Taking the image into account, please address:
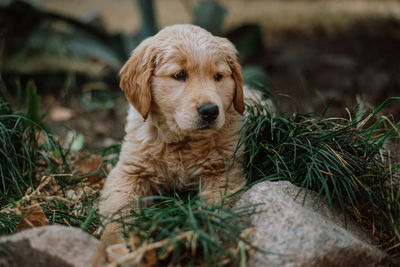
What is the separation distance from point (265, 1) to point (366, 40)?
255 cm

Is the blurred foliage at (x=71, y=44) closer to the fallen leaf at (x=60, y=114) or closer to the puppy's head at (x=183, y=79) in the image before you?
the fallen leaf at (x=60, y=114)

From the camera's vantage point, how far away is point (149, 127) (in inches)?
115

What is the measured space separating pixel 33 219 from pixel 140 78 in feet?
3.89

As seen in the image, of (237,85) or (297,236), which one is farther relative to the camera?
(237,85)

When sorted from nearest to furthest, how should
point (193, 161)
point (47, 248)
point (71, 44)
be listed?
1. point (47, 248)
2. point (193, 161)
3. point (71, 44)

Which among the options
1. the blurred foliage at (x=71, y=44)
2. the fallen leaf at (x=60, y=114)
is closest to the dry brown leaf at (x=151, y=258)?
the blurred foliage at (x=71, y=44)

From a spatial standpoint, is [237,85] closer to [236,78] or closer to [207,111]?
[236,78]

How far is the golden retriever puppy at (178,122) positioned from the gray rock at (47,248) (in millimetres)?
614

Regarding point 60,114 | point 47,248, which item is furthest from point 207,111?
point 60,114

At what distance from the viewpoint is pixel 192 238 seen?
6.41 feet

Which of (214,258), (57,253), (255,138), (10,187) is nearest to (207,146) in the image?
(255,138)

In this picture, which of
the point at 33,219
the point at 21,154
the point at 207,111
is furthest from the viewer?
the point at 21,154

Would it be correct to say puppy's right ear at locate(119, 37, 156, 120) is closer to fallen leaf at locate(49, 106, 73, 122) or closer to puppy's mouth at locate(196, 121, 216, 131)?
puppy's mouth at locate(196, 121, 216, 131)

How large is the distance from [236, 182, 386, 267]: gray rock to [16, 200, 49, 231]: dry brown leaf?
4.00 ft
